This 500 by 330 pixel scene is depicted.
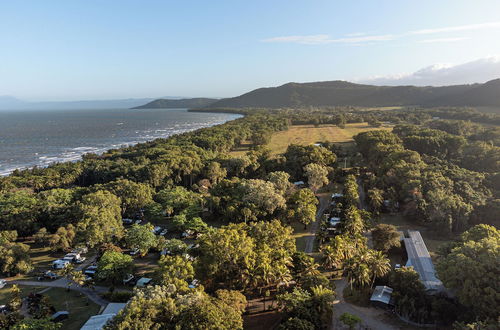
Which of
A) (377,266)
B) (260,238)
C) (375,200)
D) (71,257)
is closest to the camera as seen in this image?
(377,266)

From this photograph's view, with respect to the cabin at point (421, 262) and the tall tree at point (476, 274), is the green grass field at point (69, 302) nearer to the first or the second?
the cabin at point (421, 262)

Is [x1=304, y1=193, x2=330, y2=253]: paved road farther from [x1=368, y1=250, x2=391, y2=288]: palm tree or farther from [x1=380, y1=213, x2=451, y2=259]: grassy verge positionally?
[x1=368, y1=250, x2=391, y2=288]: palm tree

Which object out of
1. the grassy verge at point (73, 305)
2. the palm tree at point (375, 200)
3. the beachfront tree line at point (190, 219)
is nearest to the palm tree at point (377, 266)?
the beachfront tree line at point (190, 219)

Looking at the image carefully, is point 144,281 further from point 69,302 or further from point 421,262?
point 421,262

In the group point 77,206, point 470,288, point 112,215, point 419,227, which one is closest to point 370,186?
point 419,227

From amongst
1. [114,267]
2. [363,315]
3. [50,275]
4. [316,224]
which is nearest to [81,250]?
[50,275]

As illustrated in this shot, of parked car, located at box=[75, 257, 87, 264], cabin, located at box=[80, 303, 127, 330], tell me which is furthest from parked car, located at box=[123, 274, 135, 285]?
parked car, located at box=[75, 257, 87, 264]
